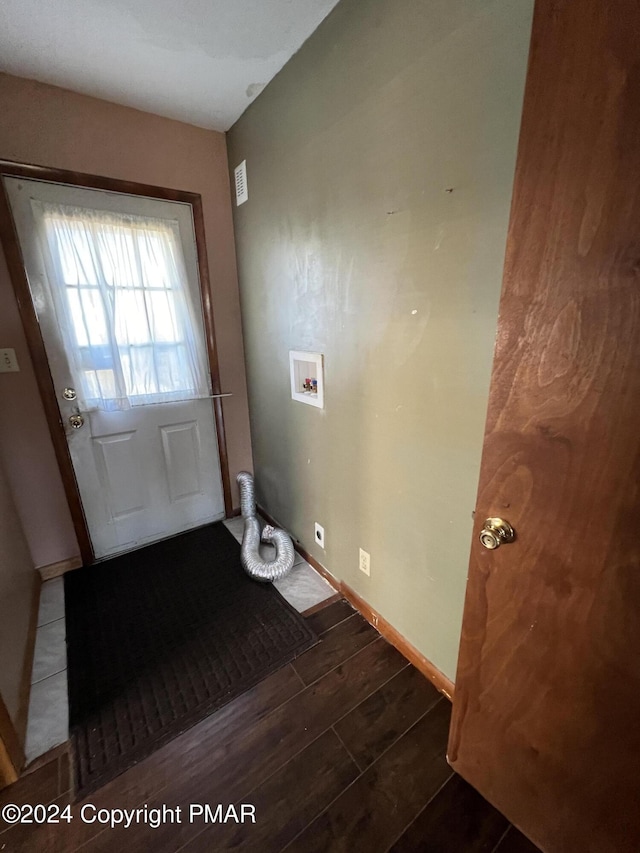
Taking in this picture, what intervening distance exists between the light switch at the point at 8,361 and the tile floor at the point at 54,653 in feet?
3.88

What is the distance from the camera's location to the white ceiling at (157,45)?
46.5 inches

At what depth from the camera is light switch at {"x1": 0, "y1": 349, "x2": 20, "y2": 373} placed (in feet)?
5.48

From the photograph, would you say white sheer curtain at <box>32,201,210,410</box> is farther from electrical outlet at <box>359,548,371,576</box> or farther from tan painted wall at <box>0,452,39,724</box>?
electrical outlet at <box>359,548,371,576</box>

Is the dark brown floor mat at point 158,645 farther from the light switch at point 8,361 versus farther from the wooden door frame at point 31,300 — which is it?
the light switch at point 8,361

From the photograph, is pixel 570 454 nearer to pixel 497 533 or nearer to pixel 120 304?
pixel 497 533

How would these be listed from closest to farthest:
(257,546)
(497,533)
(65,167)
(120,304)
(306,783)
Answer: (497,533), (306,783), (65,167), (120,304), (257,546)

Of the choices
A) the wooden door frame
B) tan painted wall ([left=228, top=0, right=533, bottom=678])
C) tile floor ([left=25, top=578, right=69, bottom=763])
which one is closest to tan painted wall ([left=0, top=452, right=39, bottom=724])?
tile floor ([left=25, top=578, right=69, bottom=763])

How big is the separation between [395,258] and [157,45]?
129cm

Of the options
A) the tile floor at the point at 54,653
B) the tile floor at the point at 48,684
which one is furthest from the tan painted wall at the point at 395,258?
the tile floor at the point at 48,684

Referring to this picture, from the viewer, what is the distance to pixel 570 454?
26.4 inches

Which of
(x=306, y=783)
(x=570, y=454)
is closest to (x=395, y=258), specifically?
(x=570, y=454)

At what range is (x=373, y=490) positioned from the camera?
1.46 m

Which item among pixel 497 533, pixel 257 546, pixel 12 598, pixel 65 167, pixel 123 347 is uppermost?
pixel 65 167

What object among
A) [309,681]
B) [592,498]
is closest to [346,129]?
[592,498]
